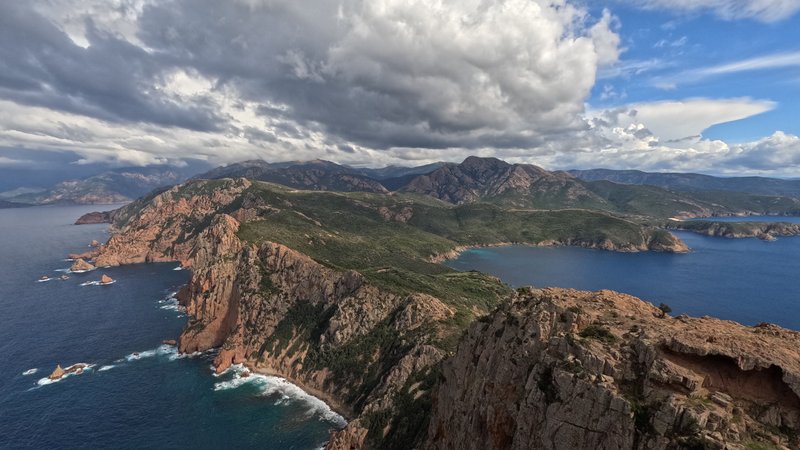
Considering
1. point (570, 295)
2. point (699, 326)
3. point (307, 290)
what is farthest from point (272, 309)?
point (699, 326)

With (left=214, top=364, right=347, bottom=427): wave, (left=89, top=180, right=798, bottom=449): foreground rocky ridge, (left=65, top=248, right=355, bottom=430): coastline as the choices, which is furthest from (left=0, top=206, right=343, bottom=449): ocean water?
(left=89, top=180, right=798, bottom=449): foreground rocky ridge

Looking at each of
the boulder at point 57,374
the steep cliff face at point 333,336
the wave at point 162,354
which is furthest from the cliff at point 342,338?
the boulder at point 57,374

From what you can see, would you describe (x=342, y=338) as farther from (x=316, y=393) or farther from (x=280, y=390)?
(x=280, y=390)

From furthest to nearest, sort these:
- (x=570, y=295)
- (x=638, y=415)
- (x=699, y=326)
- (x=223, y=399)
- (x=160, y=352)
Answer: (x=160, y=352) → (x=223, y=399) → (x=570, y=295) → (x=699, y=326) → (x=638, y=415)

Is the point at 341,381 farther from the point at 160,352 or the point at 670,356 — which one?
the point at 670,356

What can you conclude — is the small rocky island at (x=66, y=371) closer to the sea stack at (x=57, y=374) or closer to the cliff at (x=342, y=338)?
the sea stack at (x=57, y=374)

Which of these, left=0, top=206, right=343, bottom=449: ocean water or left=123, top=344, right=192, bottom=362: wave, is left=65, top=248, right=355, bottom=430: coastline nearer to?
left=0, top=206, right=343, bottom=449: ocean water

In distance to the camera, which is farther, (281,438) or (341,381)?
(341,381)
